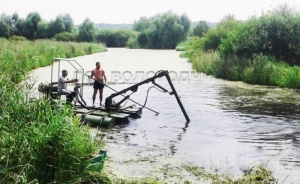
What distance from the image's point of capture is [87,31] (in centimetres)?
9144

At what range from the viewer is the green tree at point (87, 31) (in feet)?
293

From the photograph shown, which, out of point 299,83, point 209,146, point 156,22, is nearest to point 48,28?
point 156,22

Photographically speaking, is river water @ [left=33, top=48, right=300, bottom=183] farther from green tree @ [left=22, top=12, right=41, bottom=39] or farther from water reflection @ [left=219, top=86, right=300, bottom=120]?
green tree @ [left=22, top=12, right=41, bottom=39]

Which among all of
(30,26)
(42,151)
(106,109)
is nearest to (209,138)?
(106,109)

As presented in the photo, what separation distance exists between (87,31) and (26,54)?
6496cm

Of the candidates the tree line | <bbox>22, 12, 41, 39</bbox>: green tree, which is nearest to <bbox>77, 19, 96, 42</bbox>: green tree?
the tree line

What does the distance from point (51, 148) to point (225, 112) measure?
9604mm

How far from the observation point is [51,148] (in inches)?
291

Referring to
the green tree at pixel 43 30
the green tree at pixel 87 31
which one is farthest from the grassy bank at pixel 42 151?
the green tree at pixel 43 30

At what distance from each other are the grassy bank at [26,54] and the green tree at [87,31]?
98.4ft

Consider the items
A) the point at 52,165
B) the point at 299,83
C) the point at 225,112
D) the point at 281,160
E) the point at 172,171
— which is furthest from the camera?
the point at 299,83

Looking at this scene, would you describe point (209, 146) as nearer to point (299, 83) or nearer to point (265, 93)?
point (265, 93)

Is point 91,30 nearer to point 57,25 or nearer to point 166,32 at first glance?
point 57,25

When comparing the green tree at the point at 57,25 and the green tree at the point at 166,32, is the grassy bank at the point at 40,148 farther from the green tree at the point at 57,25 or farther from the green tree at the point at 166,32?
the green tree at the point at 57,25
